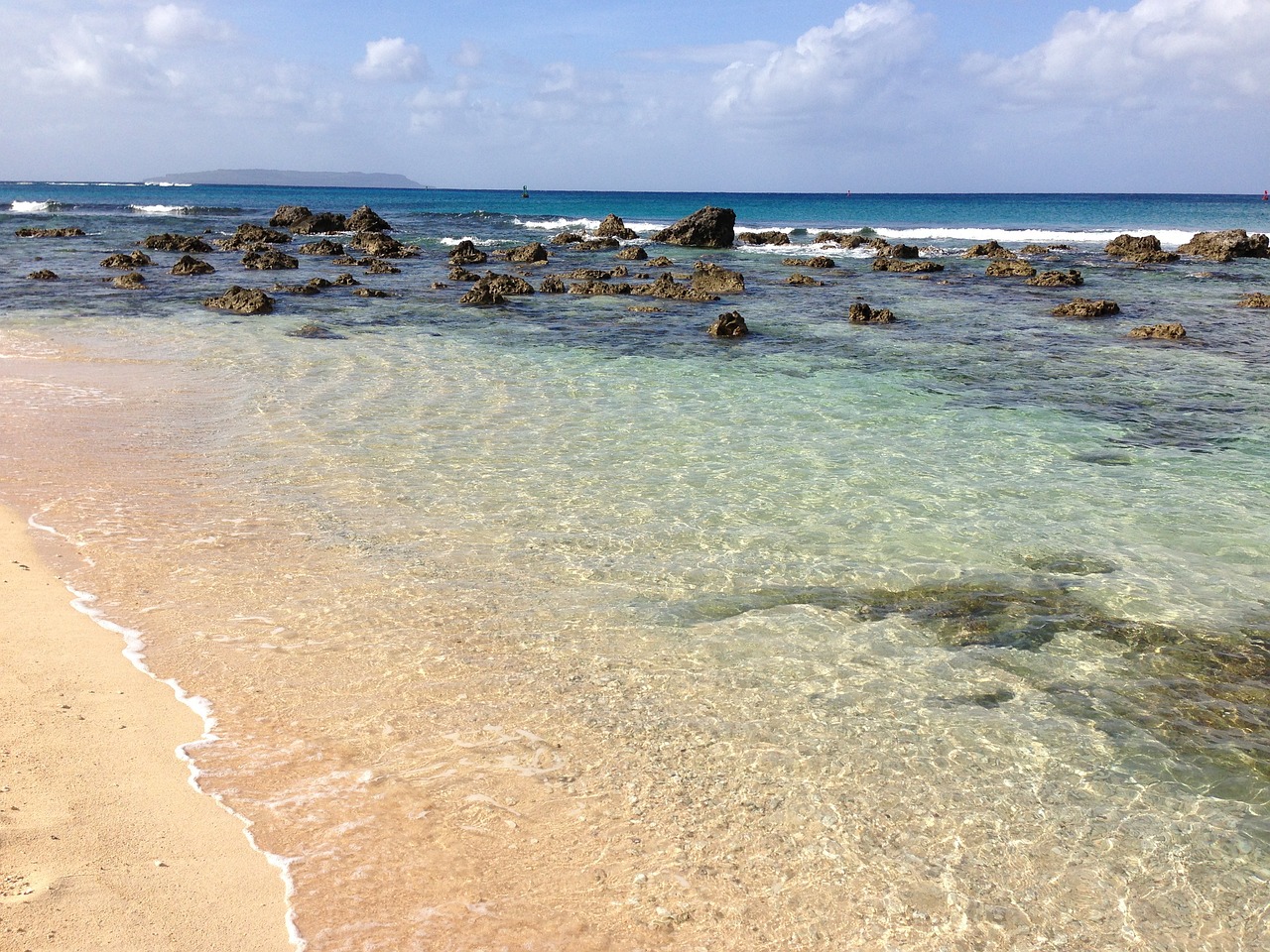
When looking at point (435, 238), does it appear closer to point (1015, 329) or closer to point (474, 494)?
point (1015, 329)

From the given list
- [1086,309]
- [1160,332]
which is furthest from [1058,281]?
[1160,332]

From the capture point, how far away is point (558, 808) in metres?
4.42

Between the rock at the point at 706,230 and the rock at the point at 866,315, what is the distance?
24651 millimetres

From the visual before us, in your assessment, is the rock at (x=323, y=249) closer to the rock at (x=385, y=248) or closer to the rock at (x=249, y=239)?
the rock at (x=385, y=248)

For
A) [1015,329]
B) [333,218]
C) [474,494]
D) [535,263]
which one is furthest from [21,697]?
[333,218]

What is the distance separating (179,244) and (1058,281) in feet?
103

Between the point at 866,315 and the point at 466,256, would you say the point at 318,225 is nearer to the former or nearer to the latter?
the point at 466,256

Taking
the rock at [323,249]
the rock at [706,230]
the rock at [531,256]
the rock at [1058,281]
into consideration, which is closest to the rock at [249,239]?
the rock at [323,249]

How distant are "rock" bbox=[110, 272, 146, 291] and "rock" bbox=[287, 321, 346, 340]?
29.6 feet

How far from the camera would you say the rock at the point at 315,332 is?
17.7 m

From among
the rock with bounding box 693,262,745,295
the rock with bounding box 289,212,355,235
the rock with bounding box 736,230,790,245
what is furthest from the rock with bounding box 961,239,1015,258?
the rock with bounding box 289,212,355,235

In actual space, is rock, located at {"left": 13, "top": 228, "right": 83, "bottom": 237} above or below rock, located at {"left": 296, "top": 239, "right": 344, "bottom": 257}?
above

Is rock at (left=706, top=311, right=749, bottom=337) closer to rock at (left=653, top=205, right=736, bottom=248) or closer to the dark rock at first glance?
rock at (left=653, top=205, right=736, bottom=248)

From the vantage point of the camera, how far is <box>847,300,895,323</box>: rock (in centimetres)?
2072
